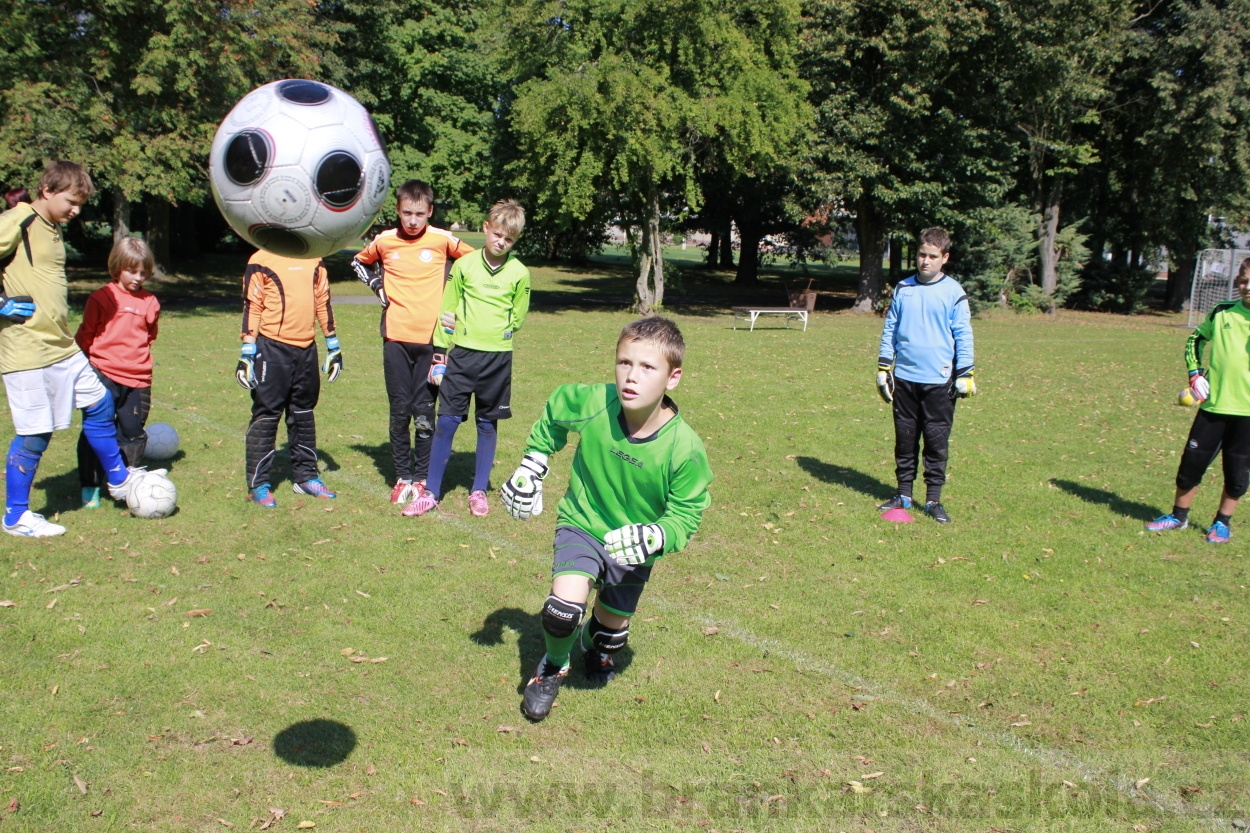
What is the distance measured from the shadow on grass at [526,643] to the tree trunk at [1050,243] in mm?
33459

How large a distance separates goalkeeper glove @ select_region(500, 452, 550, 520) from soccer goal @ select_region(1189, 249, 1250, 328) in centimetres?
3253

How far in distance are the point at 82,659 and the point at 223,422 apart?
625 cm

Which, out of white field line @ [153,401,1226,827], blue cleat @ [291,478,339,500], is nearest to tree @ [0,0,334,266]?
blue cleat @ [291,478,339,500]

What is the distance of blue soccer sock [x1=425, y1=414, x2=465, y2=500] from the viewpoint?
25.8 feet

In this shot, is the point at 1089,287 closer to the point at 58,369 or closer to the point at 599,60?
the point at 599,60

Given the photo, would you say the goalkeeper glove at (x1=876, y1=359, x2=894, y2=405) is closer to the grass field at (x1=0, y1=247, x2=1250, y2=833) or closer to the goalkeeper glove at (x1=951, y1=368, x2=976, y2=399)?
the goalkeeper glove at (x1=951, y1=368, x2=976, y2=399)

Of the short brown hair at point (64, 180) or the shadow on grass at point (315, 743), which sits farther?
the short brown hair at point (64, 180)

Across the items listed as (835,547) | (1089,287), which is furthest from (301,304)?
(1089,287)

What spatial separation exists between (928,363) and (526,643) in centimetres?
457

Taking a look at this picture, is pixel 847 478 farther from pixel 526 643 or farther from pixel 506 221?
pixel 526 643

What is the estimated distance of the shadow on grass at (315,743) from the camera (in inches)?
171

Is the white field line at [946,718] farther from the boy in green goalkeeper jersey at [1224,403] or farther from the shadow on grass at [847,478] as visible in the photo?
the boy in green goalkeeper jersey at [1224,403]

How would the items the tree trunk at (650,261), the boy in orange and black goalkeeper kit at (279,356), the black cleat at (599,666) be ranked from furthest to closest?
the tree trunk at (650,261) < the boy in orange and black goalkeeper kit at (279,356) < the black cleat at (599,666)

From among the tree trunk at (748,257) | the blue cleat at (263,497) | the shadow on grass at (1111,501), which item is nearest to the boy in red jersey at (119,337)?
the blue cleat at (263,497)
